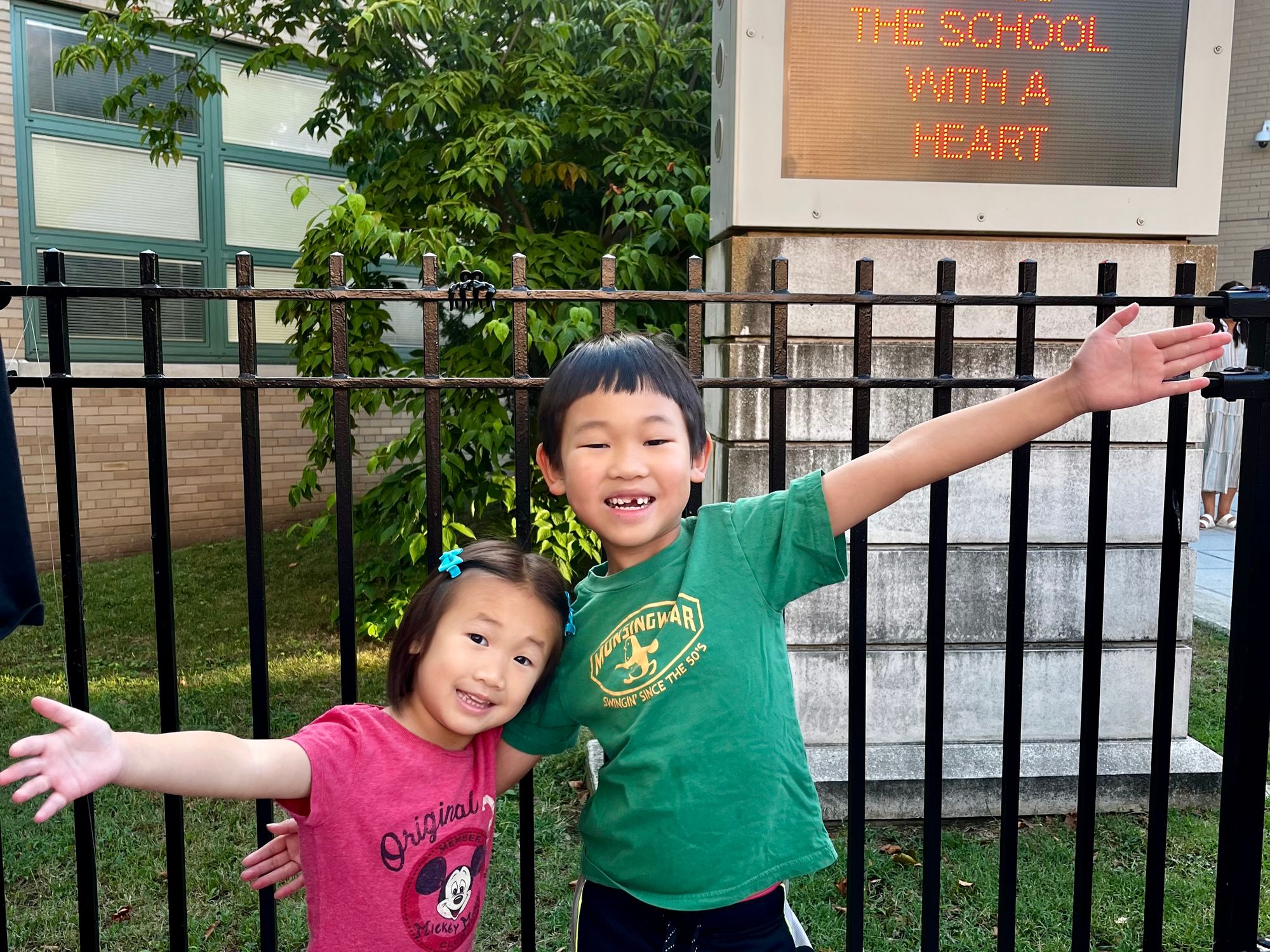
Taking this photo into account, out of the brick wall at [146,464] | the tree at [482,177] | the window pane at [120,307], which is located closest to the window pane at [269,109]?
the window pane at [120,307]

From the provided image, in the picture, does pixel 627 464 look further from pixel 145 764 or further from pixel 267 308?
pixel 267 308

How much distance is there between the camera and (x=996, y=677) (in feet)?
13.5

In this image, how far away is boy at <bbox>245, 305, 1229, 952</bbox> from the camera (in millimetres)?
1654

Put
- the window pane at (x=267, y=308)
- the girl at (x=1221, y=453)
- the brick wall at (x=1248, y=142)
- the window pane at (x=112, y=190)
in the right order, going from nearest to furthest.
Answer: the window pane at (x=112, y=190) < the window pane at (x=267, y=308) < the girl at (x=1221, y=453) < the brick wall at (x=1248, y=142)

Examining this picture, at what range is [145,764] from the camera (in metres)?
1.43

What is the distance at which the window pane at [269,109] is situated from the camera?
9633mm

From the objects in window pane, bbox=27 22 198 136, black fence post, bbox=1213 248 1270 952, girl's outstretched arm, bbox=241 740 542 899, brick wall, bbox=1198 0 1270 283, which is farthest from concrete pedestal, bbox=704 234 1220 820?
brick wall, bbox=1198 0 1270 283

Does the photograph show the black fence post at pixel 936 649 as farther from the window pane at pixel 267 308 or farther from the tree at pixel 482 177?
the window pane at pixel 267 308

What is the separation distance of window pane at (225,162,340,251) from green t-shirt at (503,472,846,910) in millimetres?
8808

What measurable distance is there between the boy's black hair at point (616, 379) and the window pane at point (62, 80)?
7.98m

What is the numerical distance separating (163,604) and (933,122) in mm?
3069

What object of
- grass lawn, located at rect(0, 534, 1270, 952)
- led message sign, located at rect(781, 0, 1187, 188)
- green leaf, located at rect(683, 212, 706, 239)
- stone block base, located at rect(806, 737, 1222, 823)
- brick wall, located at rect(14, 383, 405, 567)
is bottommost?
grass lawn, located at rect(0, 534, 1270, 952)

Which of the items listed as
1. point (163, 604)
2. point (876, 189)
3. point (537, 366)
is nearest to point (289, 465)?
point (537, 366)

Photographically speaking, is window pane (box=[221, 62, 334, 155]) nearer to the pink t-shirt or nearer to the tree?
the tree
